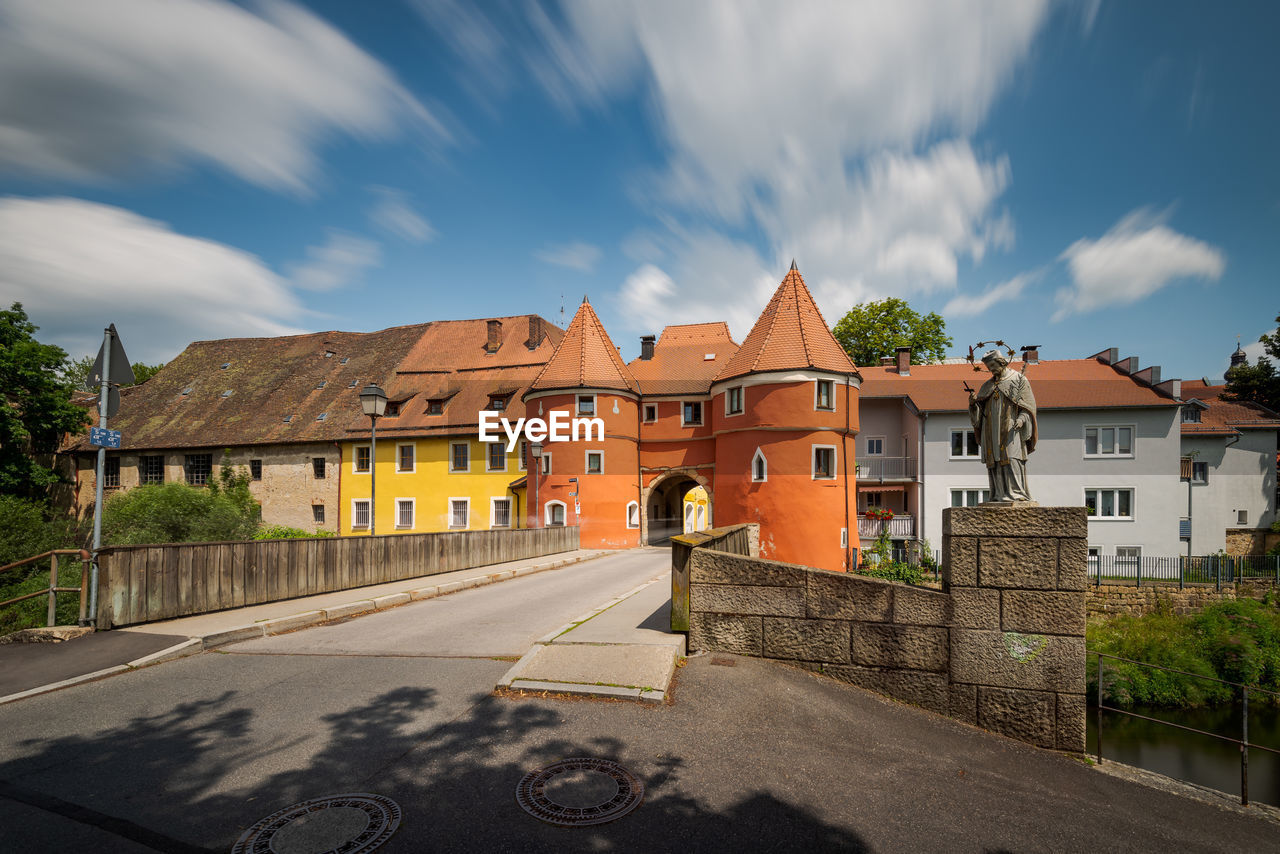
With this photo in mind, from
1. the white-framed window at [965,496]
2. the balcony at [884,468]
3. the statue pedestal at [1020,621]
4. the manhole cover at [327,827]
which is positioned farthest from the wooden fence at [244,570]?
the white-framed window at [965,496]

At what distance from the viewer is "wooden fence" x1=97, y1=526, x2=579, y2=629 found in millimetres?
8438

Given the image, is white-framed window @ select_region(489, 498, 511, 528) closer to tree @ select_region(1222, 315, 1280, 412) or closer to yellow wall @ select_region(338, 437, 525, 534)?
yellow wall @ select_region(338, 437, 525, 534)

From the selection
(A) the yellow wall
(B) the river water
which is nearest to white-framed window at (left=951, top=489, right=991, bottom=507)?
(B) the river water

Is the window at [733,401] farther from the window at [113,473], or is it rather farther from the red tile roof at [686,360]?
the window at [113,473]

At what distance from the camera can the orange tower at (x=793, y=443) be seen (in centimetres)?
2492

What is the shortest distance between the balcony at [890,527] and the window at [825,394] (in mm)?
7048

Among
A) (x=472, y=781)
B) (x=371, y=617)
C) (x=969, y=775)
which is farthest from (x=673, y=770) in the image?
(x=371, y=617)

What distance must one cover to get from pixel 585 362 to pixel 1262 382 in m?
41.6

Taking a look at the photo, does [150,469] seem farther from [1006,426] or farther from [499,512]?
[1006,426]

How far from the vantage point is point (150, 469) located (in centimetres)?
3753

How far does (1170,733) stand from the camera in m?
17.1

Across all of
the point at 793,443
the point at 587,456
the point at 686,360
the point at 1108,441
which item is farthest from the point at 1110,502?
the point at 587,456

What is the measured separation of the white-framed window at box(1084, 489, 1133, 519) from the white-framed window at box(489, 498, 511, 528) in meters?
28.5

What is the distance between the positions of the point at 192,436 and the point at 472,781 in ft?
138
